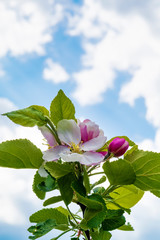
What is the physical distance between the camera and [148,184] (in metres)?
1.32

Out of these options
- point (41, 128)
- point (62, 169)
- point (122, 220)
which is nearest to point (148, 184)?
point (122, 220)

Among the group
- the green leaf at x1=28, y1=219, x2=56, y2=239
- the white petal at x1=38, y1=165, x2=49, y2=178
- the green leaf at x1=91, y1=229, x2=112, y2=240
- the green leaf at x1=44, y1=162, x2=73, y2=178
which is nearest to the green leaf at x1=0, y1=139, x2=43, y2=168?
the white petal at x1=38, y1=165, x2=49, y2=178

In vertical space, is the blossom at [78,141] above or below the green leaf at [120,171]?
above

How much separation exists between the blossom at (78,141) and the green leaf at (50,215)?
0.84 ft

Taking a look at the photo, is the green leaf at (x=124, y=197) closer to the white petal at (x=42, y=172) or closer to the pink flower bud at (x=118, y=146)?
the pink flower bud at (x=118, y=146)

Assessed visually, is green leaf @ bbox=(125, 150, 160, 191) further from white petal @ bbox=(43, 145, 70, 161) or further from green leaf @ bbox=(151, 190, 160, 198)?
white petal @ bbox=(43, 145, 70, 161)

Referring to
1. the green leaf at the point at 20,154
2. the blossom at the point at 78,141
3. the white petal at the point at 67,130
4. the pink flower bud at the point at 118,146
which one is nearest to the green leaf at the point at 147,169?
the pink flower bud at the point at 118,146

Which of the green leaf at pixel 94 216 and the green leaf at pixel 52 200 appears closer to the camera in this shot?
the green leaf at pixel 94 216

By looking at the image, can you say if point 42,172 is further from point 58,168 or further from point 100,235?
point 100,235

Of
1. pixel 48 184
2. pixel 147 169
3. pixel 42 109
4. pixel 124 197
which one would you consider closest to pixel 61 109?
pixel 42 109

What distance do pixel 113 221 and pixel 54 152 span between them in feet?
1.20

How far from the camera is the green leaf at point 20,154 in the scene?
1.30 m

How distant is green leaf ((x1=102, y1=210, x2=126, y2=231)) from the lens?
4.35 feet

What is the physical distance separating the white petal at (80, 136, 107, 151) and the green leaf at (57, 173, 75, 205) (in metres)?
0.12
